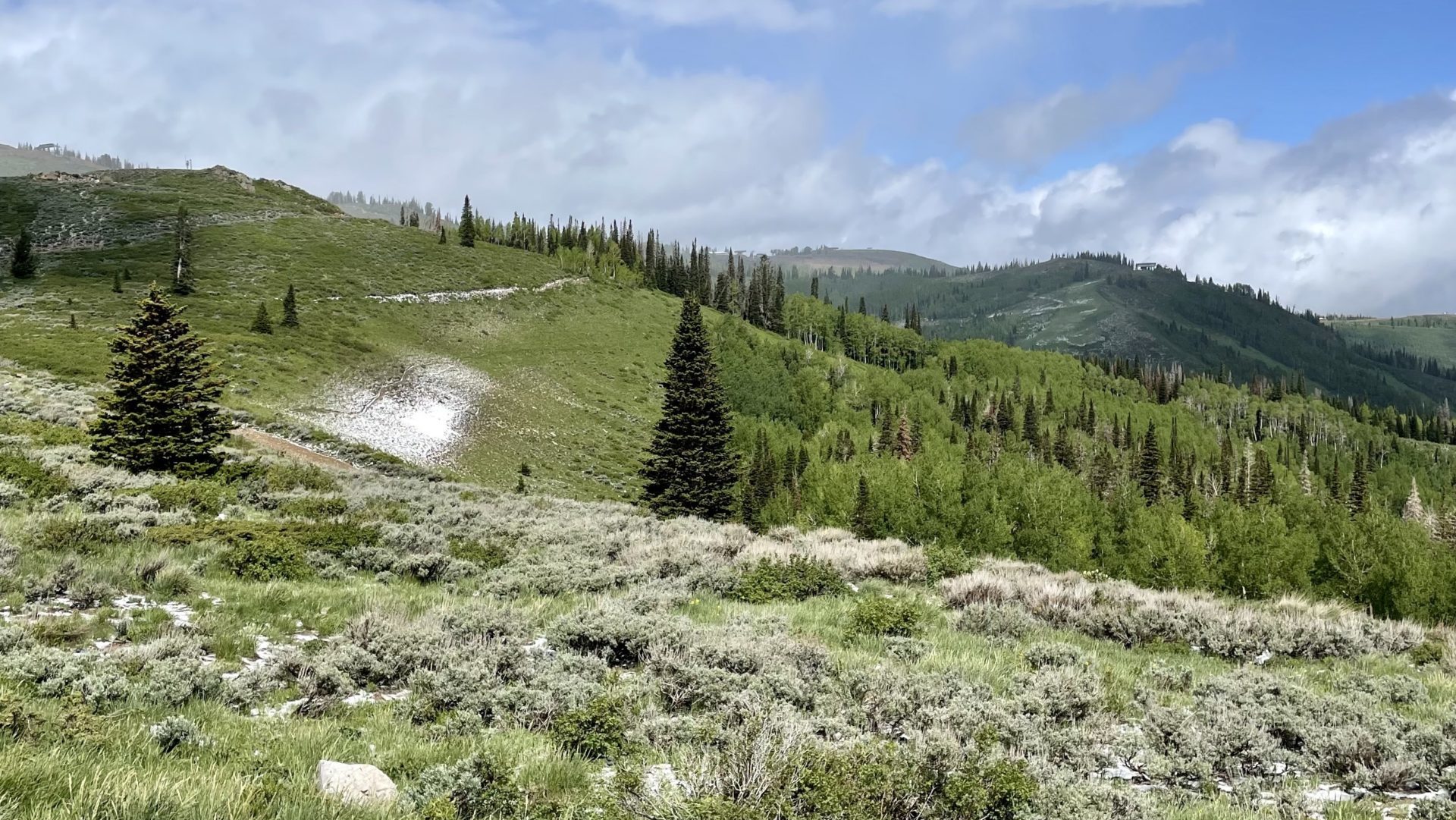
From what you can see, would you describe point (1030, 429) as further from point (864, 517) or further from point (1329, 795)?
point (1329, 795)

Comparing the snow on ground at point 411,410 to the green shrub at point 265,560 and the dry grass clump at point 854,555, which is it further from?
the dry grass clump at point 854,555

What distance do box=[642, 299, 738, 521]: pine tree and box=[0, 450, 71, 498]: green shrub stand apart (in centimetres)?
3309

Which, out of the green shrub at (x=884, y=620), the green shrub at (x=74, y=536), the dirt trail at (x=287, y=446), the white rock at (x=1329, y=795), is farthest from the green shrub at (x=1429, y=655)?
the dirt trail at (x=287, y=446)

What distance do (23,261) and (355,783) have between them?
327 feet

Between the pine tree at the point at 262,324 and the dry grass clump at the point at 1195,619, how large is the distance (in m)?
71.5

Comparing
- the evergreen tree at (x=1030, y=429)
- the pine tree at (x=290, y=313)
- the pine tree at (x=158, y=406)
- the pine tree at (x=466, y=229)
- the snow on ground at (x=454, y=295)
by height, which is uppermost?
the pine tree at (x=466, y=229)

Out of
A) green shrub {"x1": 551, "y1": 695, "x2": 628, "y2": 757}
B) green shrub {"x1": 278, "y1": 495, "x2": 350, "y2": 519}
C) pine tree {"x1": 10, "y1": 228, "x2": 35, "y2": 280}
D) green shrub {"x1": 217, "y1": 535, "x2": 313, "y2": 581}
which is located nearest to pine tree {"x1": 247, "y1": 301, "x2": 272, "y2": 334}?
pine tree {"x1": 10, "y1": 228, "x2": 35, "y2": 280}

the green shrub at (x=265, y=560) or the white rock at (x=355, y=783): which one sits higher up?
the white rock at (x=355, y=783)

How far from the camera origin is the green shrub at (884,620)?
11.7m

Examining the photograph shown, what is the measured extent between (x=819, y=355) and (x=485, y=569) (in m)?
153

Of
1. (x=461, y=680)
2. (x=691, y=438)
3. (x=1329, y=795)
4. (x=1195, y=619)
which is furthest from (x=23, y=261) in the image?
(x=1329, y=795)

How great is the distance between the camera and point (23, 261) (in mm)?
74500

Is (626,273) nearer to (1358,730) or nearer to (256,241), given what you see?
(256,241)

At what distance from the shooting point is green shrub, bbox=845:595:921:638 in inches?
460
